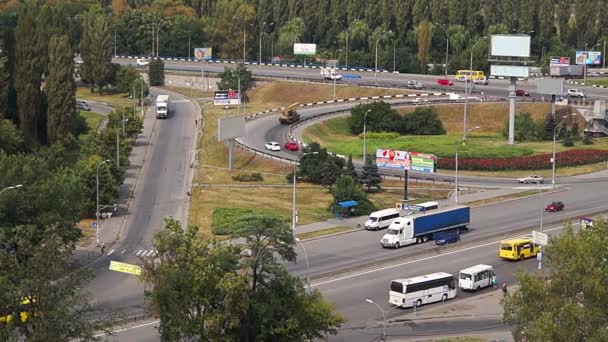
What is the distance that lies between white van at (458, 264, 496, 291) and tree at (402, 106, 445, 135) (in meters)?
Result: 69.4

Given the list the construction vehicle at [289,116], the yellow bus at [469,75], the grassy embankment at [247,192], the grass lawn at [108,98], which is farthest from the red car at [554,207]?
the grass lawn at [108,98]

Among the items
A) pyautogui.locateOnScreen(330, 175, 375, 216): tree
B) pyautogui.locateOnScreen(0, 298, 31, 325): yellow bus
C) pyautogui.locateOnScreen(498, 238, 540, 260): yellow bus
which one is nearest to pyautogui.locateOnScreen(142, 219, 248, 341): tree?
pyautogui.locateOnScreen(0, 298, 31, 325): yellow bus

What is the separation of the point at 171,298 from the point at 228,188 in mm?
58276

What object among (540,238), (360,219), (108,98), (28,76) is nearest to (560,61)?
(108,98)

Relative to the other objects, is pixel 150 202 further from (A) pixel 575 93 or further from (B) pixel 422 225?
(A) pixel 575 93

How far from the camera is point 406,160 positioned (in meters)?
101

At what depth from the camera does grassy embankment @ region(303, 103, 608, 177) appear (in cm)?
12038

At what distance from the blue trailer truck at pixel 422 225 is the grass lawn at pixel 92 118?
67.4 metres

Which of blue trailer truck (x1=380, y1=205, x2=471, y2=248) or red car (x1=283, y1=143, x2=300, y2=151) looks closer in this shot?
blue trailer truck (x1=380, y1=205, x2=471, y2=248)

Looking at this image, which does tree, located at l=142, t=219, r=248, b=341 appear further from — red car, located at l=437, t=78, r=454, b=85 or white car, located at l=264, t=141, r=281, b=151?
red car, located at l=437, t=78, r=454, b=85

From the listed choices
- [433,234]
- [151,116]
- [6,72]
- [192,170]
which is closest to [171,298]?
[433,234]

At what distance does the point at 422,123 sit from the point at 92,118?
44.9 m

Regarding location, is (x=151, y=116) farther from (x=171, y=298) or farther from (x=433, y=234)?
(x=171, y=298)

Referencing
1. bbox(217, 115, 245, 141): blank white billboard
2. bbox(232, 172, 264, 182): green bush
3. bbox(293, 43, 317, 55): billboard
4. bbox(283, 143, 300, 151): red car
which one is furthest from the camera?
bbox(293, 43, 317, 55): billboard
